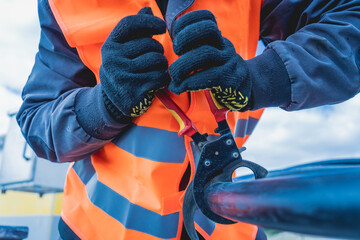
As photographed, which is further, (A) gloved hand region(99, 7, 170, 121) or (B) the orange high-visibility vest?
(B) the orange high-visibility vest

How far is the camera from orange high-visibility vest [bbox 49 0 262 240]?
2.44ft

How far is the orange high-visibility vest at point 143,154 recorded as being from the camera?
74cm

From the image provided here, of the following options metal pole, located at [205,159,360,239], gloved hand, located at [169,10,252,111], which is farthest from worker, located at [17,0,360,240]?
metal pole, located at [205,159,360,239]

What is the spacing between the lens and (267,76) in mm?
657

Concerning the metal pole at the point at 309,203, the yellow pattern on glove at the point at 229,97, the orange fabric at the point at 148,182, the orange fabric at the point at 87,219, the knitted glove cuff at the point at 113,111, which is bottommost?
the orange fabric at the point at 87,219

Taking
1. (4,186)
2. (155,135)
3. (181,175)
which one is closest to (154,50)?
(155,135)

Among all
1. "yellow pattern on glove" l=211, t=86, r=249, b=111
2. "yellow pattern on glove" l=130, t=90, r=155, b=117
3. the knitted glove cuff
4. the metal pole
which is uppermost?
the metal pole

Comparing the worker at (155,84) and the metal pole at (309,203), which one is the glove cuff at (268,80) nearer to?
the worker at (155,84)

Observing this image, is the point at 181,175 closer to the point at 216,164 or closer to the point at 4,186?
the point at 216,164

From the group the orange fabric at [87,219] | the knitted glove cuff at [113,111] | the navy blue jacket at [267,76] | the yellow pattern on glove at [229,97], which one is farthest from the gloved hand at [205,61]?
the orange fabric at [87,219]

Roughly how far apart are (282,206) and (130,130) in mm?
579

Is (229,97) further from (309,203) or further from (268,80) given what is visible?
(309,203)

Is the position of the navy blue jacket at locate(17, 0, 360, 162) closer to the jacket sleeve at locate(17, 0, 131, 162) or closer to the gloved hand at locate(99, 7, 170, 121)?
the jacket sleeve at locate(17, 0, 131, 162)

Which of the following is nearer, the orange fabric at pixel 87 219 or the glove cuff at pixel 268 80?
the glove cuff at pixel 268 80
